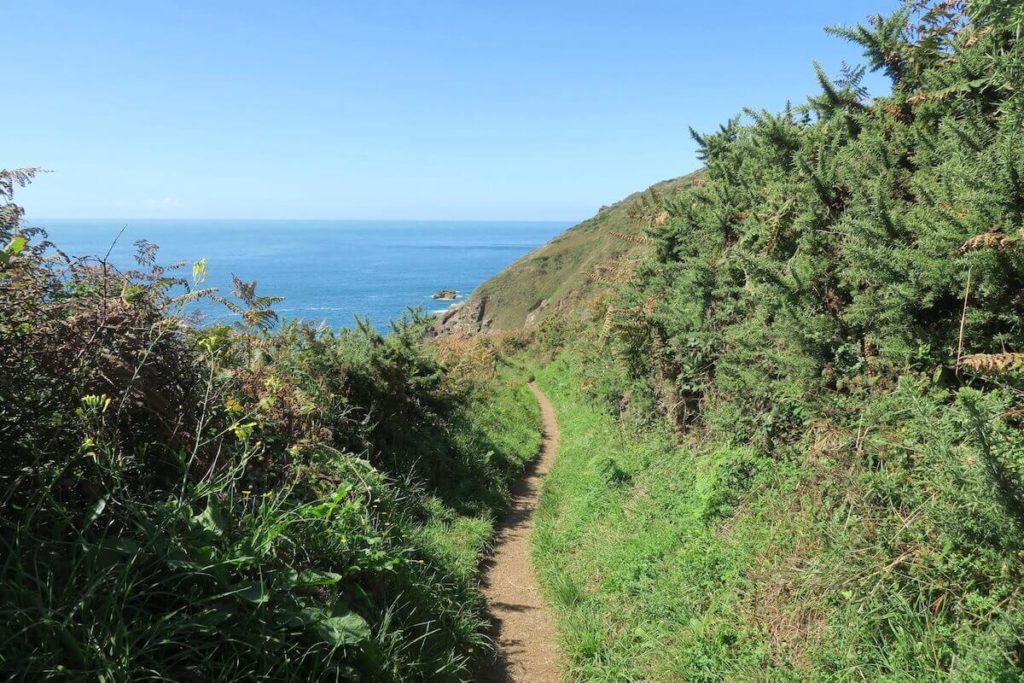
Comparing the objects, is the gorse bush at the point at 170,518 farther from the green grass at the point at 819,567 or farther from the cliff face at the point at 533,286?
the cliff face at the point at 533,286

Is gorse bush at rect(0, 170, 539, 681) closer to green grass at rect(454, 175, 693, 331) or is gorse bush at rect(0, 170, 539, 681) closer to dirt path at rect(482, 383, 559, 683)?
dirt path at rect(482, 383, 559, 683)

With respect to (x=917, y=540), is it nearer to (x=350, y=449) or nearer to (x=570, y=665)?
(x=570, y=665)

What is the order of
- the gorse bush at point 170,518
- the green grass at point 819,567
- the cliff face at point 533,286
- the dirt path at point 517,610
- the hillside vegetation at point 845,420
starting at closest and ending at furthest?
the gorse bush at point 170,518
the green grass at point 819,567
the hillside vegetation at point 845,420
the dirt path at point 517,610
the cliff face at point 533,286

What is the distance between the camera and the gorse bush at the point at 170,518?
2.82 m

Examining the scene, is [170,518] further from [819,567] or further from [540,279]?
[540,279]

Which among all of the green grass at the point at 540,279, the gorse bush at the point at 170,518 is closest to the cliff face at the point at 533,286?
the green grass at the point at 540,279

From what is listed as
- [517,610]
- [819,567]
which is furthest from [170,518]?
[819,567]

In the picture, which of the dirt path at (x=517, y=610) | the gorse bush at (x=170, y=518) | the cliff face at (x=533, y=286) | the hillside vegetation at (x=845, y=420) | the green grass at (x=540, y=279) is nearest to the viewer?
the gorse bush at (x=170, y=518)

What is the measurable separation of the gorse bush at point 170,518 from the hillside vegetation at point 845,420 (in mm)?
1973

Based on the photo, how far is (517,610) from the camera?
6.16 meters

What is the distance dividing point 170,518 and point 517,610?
394cm

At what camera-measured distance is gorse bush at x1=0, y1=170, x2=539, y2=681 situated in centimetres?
282

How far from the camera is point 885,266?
4.93 meters

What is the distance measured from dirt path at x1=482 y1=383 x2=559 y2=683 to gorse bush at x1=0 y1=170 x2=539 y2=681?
313mm
